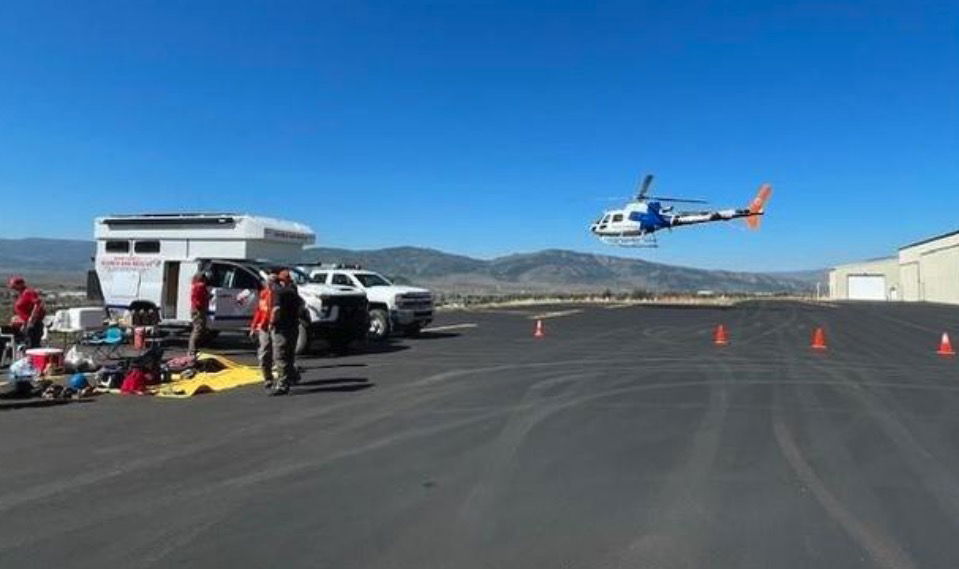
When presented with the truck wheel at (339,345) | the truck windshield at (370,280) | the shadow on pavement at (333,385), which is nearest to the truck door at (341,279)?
the truck windshield at (370,280)

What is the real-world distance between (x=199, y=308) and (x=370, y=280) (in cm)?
879

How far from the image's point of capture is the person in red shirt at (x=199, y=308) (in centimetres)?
1703

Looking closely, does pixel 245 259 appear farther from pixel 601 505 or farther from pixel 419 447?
pixel 601 505

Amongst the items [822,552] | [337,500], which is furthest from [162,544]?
[822,552]

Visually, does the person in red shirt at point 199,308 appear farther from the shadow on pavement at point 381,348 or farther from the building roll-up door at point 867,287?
the building roll-up door at point 867,287

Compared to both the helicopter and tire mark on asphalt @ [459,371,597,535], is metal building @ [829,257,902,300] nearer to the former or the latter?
the helicopter

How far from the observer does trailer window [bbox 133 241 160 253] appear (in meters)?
21.3

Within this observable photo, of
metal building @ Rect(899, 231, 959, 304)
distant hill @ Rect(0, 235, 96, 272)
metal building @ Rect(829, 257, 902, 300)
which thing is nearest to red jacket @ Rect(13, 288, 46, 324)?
metal building @ Rect(899, 231, 959, 304)

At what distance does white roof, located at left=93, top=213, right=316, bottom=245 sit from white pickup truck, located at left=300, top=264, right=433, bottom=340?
2425mm

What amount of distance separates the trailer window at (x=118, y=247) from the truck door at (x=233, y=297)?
A: 10.0ft

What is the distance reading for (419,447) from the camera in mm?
8914

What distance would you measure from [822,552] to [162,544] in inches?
166

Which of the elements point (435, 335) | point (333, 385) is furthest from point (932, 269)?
point (333, 385)

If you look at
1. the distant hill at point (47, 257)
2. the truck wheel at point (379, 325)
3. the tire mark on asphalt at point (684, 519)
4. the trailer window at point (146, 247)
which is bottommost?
the tire mark on asphalt at point (684, 519)
